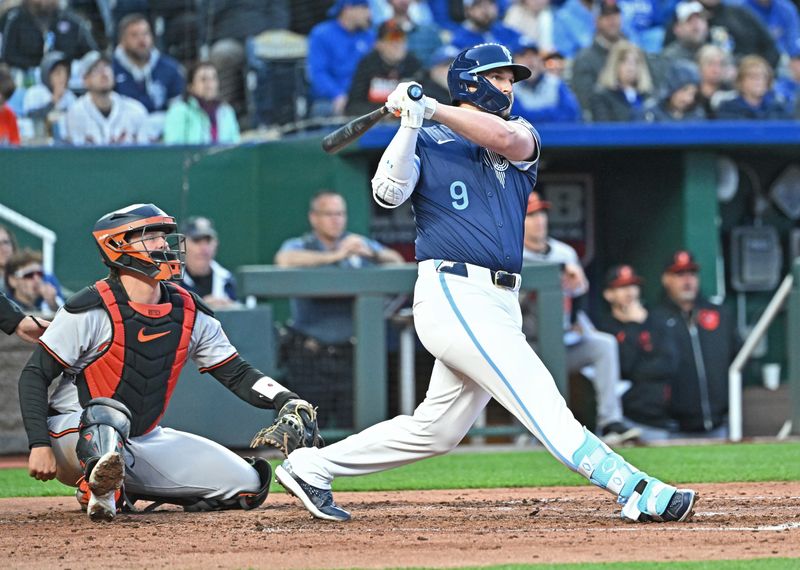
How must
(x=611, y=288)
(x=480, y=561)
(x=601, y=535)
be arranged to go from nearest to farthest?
(x=480, y=561), (x=601, y=535), (x=611, y=288)

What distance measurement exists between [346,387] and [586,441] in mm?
4320

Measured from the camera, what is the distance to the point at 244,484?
554cm

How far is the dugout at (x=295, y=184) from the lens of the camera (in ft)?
34.8

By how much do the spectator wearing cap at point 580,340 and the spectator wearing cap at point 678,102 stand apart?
78.9 inches

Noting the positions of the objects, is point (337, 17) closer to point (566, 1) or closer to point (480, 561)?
A: point (566, 1)

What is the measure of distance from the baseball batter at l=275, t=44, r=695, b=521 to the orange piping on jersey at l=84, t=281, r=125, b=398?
2.42ft

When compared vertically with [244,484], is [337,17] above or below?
above

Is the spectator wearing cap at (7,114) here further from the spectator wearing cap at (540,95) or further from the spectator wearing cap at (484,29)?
the spectator wearing cap at (540,95)

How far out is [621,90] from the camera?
11008 millimetres

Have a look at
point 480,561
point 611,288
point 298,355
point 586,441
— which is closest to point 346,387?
point 298,355

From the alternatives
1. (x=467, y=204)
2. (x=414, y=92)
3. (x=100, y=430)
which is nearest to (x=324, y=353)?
(x=100, y=430)

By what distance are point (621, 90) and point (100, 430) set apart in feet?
22.9

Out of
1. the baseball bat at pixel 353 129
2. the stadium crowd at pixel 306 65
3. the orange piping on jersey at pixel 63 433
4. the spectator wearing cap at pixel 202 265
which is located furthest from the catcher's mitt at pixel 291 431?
the stadium crowd at pixel 306 65

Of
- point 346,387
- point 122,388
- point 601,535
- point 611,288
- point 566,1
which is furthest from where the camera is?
point 566,1
